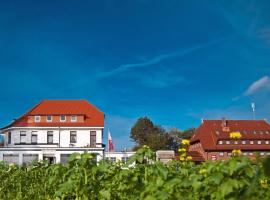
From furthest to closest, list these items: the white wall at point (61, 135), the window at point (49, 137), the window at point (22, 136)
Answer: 1. the window at point (22, 136)
2. the window at point (49, 137)
3. the white wall at point (61, 135)

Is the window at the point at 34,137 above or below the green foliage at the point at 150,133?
below

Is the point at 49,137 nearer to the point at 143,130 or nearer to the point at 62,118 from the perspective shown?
the point at 62,118

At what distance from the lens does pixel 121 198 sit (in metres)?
4.24

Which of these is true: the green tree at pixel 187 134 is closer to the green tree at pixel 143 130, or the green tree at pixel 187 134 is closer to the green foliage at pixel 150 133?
the green foliage at pixel 150 133

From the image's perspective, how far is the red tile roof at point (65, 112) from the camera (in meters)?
55.6

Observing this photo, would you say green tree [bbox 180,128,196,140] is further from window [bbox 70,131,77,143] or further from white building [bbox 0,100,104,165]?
window [bbox 70,131,77,143]

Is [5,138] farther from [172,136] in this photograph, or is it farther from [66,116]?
[172,136]

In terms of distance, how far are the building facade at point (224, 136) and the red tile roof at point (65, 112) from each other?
16348mm

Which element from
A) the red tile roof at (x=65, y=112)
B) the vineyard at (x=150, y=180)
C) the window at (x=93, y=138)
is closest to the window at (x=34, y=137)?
the red tile roof at (x=65, y=112)

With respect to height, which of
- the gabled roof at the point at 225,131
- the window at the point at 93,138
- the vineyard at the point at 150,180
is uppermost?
the gabled roof at the point at 225,131

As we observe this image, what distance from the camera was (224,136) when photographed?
6562 centimetres

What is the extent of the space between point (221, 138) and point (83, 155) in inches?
2458

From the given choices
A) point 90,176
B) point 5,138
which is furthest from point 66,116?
point 90,176

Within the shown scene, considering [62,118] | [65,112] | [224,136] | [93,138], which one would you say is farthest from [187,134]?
[62,118]
